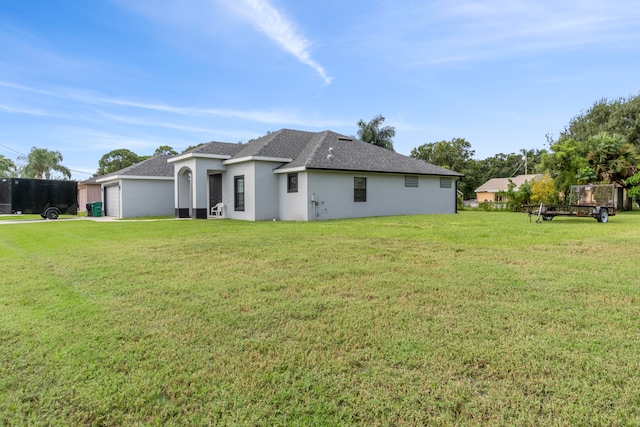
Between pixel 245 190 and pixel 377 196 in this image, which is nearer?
pixel 245 190

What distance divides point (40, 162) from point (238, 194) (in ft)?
133

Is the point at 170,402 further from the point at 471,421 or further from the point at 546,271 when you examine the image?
the point at 546,271

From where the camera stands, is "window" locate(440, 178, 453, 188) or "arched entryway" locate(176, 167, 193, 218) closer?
"arched entryway" locate(176, 167, 193, 218)

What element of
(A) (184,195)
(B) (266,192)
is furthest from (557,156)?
(A) (184,195)

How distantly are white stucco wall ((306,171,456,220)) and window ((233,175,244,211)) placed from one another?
13.1 ft

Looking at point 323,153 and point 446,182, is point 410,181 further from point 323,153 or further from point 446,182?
point 323,153

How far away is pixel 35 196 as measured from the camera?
72.6 feet

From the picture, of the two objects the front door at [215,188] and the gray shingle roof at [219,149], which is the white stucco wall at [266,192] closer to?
the gray shingle roof at [219,149]

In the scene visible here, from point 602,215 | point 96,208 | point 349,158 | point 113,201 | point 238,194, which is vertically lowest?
point 602,215

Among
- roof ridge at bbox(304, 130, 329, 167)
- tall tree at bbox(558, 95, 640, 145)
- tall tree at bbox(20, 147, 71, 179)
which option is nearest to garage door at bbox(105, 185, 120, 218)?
roof ridge at bbox(304, 130, 329, 167)

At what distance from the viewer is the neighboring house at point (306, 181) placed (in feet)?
57.4

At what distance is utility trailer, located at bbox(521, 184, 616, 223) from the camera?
13.1 metres

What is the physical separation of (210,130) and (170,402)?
121 feet

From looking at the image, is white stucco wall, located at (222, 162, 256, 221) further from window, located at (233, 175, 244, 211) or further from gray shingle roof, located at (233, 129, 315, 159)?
gray shingle roof, located at (233, 129, 315, 159)
